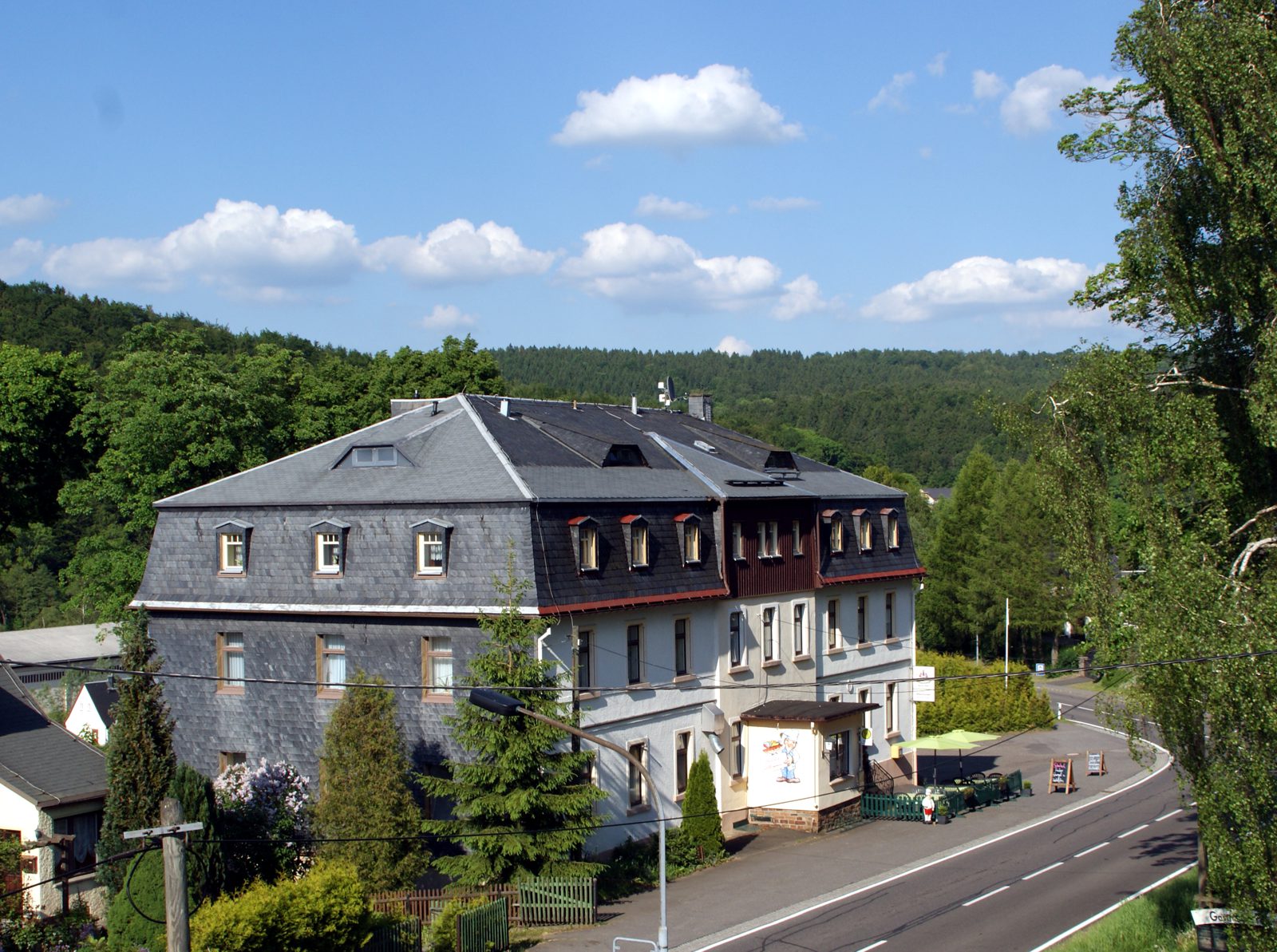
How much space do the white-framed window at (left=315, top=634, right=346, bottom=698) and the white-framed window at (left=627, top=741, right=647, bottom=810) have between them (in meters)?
7.33

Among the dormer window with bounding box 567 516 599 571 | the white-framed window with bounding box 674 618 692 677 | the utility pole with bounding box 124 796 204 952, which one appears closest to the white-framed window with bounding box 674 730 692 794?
the white-framed window with bounding box 674 618 692 677

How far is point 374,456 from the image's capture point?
111ft

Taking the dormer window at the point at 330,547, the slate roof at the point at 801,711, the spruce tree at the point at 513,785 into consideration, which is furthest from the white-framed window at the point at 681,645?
the dormer window at the point at 330,547

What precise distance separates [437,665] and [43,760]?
9.81 meters

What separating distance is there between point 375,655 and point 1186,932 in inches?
720

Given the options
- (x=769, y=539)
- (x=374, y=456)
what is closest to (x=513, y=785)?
(x=374, y=456)

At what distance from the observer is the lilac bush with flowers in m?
27.6

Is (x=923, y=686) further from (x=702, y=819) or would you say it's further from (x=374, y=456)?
(x=374, y=456)

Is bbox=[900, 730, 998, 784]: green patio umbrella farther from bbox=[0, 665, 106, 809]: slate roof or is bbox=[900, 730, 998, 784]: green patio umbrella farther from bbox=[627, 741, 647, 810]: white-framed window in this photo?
bbox=[0, 665, 106, 809]: slate roof

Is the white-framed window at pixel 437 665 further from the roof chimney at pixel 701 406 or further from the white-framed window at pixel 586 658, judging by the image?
the roof chimney at pixel 701 406

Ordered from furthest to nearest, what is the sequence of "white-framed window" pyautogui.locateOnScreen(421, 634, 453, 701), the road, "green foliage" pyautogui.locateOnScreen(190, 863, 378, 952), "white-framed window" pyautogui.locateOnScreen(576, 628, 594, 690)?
"white-framed window" pyautogui.locateOnScreen(576, 628, 594, 690)
"white-framed window" pyautogui.locateOnScreen(421, 634, 453, 701)
the road
"green foliage" pyautogui.locateOnScreen(190, 863, 378, 952)

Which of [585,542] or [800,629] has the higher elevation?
[585,542]

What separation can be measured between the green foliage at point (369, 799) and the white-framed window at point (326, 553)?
4.84 meters

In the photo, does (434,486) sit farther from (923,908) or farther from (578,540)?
(923,908)
